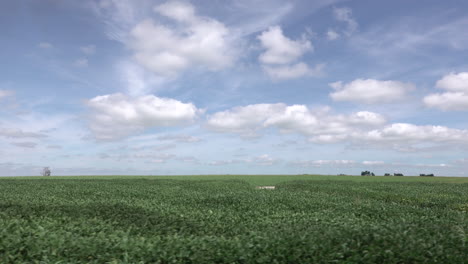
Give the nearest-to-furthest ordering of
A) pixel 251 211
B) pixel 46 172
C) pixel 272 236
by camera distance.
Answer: pixel 272 236, pixel 251 211, pixel 46 172

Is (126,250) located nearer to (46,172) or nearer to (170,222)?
(170,222)

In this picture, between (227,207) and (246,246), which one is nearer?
(246,246)

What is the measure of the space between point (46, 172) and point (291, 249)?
94561 mm

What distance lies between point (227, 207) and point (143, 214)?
5.33 meters

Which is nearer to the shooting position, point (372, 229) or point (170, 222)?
point (372, 229)

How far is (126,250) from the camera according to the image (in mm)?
9383

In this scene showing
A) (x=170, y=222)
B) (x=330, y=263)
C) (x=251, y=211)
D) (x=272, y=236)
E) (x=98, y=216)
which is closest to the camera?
(x=330, y=263)

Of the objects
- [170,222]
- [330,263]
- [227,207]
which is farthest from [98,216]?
[330,263]

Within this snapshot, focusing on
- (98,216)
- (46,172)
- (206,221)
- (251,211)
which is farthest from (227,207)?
(46,172)

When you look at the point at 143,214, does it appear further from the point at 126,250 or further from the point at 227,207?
the point at 126,250

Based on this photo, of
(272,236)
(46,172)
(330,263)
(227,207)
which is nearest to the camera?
(330,263)

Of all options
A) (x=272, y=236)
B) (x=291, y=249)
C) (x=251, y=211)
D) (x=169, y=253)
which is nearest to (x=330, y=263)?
(x=291, y=249)

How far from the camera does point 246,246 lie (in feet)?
30.4

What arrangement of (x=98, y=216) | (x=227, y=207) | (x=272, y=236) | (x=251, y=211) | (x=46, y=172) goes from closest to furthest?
(x=272, y=236), (x=98, y=216), (x=251, y=211), (x=227, y=207), (x=46, y=172)
